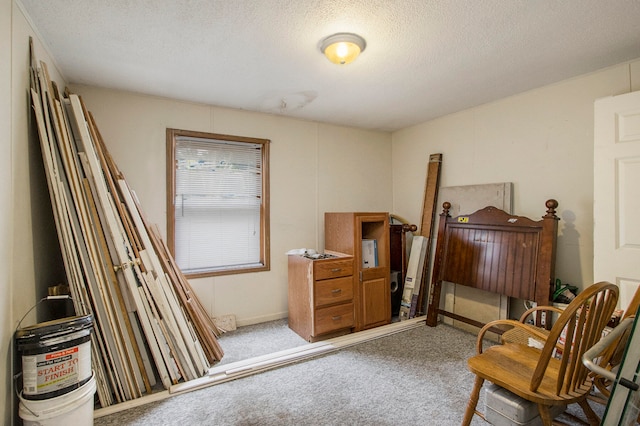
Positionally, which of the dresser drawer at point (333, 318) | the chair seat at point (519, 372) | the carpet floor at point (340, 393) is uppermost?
the chair seat at point (519, 372)

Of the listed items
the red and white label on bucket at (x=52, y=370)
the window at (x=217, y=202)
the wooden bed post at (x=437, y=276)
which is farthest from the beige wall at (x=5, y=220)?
the wooden bed post at (x=437, y=276)

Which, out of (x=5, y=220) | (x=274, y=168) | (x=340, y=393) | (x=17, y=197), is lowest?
(x=340, y=393)

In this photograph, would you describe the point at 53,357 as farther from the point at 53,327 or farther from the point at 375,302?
the point at 375,302

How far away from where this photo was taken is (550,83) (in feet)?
8.95

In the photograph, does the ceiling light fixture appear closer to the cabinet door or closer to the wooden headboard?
the wooden headboard

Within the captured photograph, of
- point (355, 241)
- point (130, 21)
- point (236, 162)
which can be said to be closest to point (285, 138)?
point (236, 162)

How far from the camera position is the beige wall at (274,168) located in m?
2.91

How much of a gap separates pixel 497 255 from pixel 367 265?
4.11ft

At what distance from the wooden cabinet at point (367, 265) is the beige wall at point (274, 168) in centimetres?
51

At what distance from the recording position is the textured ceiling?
1.70m

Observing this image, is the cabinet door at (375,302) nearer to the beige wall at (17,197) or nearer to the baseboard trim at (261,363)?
the baseboard trim at (261,363)

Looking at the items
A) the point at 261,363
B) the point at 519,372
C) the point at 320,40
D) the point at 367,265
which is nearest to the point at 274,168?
the point at 367,265

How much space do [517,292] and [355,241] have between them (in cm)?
150

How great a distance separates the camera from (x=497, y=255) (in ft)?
9.27
